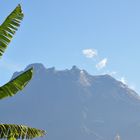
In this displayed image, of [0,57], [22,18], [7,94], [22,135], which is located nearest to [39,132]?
[22,135]

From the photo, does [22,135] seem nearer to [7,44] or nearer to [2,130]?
[2,130]

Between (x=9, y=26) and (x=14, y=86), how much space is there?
149cm

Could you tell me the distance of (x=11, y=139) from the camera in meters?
9.58

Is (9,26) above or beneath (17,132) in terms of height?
above

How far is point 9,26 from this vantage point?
10797 millimetres

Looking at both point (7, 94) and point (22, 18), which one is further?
point (22, 18)

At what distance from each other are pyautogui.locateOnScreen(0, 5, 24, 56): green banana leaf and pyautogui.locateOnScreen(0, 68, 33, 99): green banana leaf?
29.0 inches

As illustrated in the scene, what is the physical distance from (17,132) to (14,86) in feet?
3.64

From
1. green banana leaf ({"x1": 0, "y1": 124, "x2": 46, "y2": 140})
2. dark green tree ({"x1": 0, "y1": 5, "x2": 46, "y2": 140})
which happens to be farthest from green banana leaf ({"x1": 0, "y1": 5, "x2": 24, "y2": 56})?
green banana leaf ({"x1": 0, "y1": 124, "x2": 46, "y2": 140})

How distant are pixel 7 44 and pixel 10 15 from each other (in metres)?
0.79

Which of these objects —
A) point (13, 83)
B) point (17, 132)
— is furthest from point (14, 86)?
point (17, 132)

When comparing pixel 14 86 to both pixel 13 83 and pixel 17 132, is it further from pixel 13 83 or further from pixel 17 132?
pixel 17 132

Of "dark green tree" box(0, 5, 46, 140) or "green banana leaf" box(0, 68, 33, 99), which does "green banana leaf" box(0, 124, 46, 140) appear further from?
"green banana leaf" box(0, 68, 33, 99)

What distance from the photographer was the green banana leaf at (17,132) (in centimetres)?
1038
